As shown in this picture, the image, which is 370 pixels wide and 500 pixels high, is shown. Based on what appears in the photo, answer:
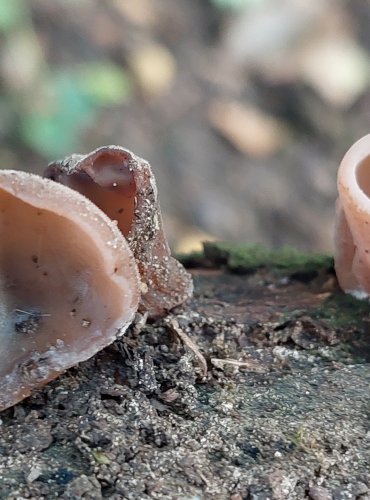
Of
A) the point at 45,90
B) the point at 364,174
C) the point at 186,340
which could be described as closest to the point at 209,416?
the point at 186,340

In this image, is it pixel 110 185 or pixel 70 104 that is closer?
pixel 110 185

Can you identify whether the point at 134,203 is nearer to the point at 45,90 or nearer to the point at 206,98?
the point at 45,90

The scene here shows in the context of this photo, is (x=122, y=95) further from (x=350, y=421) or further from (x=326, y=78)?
(x=350, y=421)

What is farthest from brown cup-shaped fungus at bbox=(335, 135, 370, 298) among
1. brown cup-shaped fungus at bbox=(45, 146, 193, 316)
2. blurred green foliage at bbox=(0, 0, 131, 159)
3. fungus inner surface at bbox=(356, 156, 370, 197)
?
blurred green foliage at bbox=(0, 0, 131, 159)

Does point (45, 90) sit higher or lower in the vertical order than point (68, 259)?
lower

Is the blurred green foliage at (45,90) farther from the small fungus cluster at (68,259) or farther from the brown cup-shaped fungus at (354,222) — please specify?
the small fungus cluster at (68,259)

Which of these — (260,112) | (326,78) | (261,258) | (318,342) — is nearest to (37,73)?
(260,112)
